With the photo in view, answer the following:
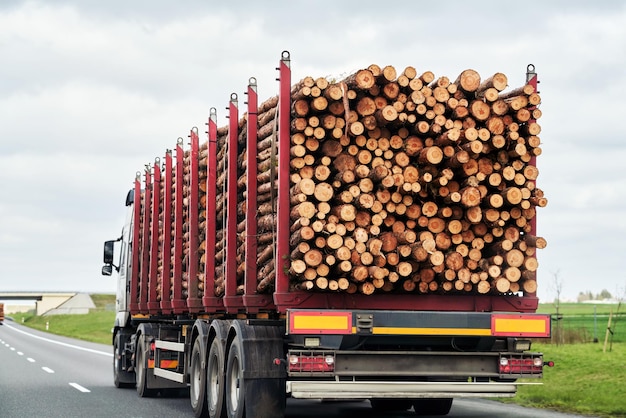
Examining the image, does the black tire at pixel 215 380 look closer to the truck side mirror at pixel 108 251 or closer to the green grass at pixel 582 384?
the green grass at pixel 582 384

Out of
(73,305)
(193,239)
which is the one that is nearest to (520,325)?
(193,239)

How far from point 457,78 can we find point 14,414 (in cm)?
737

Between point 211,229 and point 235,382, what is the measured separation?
2.25 meters

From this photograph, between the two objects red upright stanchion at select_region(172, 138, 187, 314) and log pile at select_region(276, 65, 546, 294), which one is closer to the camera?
log pile at select_region(276, 65, 546, 294)

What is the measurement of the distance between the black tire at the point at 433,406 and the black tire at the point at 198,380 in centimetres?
277

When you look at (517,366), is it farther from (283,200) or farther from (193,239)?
(193,239)

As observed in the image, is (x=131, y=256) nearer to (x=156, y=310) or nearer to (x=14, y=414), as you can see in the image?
(x=156, y=310)

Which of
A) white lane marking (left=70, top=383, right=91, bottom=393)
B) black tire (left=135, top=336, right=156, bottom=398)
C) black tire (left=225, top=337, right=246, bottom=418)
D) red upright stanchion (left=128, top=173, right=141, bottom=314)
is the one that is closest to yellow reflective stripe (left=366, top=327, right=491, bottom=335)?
black tire (left=225, top=337, right=246, bottom=418)

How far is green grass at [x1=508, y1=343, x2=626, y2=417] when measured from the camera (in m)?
13.0

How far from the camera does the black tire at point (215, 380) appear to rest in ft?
35.8

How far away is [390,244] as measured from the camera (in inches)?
376

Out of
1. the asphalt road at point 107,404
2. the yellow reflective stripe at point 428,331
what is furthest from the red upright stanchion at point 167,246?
the yellow reflective stripe at point 428,331

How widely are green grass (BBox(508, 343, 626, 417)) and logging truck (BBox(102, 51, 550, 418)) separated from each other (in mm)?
3065

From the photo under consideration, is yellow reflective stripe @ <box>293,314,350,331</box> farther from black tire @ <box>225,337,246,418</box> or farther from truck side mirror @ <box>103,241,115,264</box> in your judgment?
truck side mirror @ <box>103,241,115,264</box>
